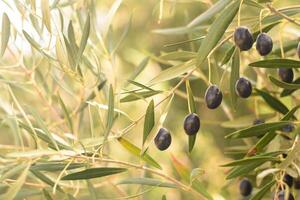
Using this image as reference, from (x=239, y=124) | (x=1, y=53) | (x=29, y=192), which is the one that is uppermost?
(x=1, y=53)

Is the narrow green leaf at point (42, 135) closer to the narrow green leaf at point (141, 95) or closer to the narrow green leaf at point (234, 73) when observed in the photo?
the narrow green leaf at point (141, 95)

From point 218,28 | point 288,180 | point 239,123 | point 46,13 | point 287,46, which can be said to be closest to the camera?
point 218,28

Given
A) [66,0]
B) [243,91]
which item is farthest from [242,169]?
[66,0]

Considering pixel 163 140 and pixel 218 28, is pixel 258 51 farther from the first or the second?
pixel 163 140

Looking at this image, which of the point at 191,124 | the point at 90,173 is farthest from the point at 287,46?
the point at 90,173

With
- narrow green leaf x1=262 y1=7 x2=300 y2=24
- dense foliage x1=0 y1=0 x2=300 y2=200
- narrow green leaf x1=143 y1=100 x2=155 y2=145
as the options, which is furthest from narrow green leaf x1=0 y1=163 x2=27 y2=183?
narrow green leaf x1=262 y1=7 x2=300 y2=24

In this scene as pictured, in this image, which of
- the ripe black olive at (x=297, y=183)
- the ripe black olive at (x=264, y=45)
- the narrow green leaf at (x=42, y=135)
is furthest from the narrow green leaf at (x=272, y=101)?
the narrow green leaf at (x=42, y=135)

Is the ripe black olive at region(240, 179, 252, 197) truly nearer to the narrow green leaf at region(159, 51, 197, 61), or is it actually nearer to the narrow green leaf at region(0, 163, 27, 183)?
the narrow green leaf at region(159, 51, 197, 61)

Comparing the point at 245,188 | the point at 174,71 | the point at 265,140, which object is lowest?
the point at 245,188

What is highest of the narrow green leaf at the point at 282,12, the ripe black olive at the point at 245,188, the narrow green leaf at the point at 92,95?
the narrow green leaf at the point at 282,12

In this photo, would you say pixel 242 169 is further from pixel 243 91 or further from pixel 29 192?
pixel 29 192

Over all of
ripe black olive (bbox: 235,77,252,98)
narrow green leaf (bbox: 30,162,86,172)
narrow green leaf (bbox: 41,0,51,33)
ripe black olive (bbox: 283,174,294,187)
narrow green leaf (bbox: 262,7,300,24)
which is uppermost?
narrow green leaf (bbox: 262,7,300,24)
